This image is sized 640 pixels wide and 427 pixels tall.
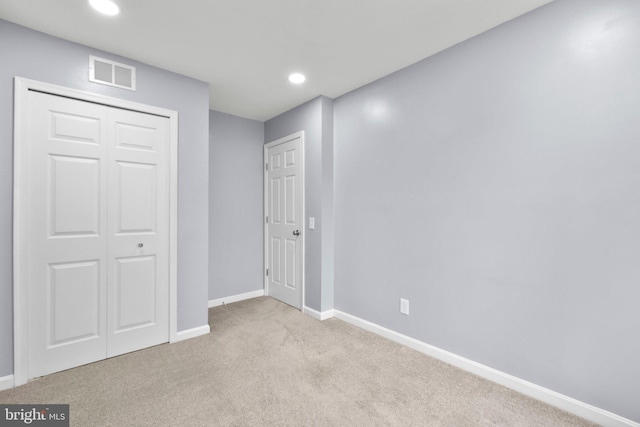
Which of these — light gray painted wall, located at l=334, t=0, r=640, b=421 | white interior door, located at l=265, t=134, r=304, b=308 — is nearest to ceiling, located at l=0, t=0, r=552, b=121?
light gray painted wall, located at l=334, t=0, r=640, b=421

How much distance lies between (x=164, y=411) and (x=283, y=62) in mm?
2720

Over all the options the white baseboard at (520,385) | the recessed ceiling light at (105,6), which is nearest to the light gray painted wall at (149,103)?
the recessed ceiling light at (105,6)

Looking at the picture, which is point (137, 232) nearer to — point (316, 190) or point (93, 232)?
point (93, 232)

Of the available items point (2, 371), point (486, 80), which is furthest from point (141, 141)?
point (486, 80)

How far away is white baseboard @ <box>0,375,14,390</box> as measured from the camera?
197 cm

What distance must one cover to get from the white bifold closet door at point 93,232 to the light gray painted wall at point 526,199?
2.11 metres

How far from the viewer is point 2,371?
199 centimetres

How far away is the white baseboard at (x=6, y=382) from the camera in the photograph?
1.97 m

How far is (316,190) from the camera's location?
131 inches

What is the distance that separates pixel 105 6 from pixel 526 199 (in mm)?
2982

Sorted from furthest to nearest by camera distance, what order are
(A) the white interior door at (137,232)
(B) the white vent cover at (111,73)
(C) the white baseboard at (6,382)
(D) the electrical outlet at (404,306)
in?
(D) the electrical outlet at (404,306) → (A) the white interior door at (137,232) → (B) the white vent cover at (111,73) → (C) the white baseboard at (6,382)

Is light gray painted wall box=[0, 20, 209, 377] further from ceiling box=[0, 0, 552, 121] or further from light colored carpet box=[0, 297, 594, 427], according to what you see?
light colored carpet box=[0, 297, 594, 427]

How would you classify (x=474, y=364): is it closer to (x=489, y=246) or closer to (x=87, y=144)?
(x=489, y=246)

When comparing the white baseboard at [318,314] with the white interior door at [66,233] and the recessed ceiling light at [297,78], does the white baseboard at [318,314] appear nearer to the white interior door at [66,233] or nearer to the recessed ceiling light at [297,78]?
the white interior door at [66,233]
